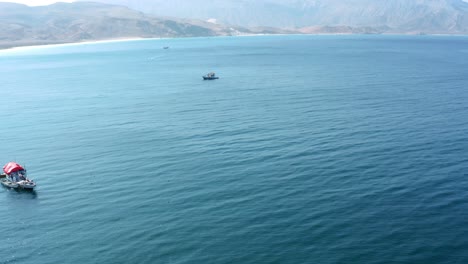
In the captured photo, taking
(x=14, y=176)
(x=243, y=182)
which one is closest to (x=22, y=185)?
(x=14, y=176)

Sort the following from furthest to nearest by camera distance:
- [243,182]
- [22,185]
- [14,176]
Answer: [14,176], [22,185], [243,182]

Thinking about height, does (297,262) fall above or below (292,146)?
below

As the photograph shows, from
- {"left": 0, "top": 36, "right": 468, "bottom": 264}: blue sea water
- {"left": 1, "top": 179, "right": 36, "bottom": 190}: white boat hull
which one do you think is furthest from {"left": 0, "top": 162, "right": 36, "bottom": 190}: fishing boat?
{"left": 0, "top": 36, "right": 468, "bottom": 264}: blue sea water

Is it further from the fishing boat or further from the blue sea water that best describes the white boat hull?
the blue sea water

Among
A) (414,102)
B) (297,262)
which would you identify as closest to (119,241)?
(297,262)

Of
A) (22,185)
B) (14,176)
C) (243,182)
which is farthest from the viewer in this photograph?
(14,176)

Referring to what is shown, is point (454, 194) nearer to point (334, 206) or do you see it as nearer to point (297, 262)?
point (334, 206)

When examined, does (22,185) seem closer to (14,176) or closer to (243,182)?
(14,176)

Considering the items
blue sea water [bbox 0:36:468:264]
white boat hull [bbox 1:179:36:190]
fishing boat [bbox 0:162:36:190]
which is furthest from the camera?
fishing boat [bbox 0:162:36:190]
